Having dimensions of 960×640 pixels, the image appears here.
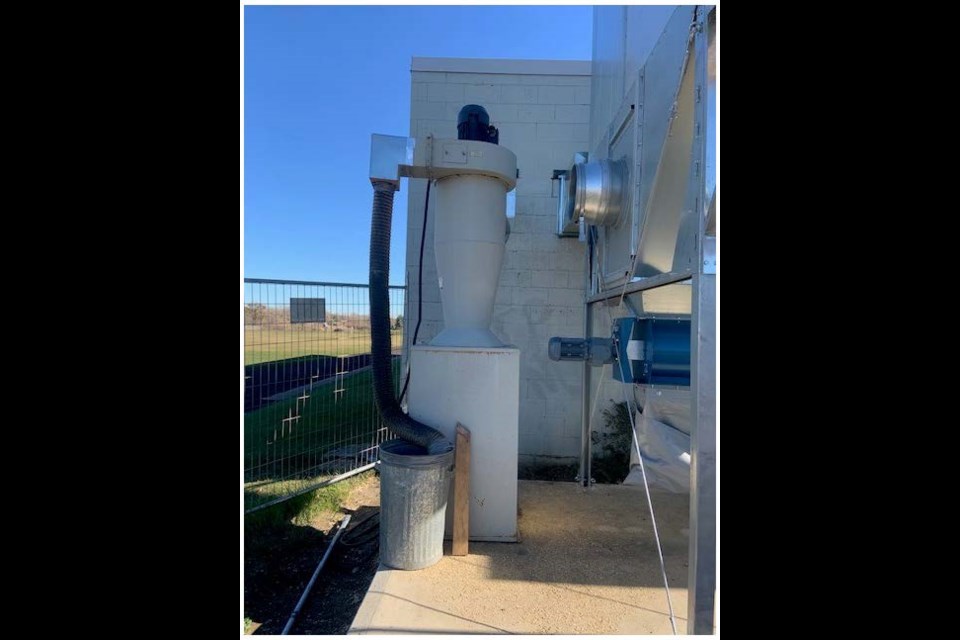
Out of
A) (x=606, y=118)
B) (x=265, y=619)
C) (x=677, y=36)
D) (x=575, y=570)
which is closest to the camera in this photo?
(x=677, y=36)

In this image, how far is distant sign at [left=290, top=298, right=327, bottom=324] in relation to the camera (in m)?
3.26

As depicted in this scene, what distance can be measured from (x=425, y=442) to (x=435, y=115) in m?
3.14

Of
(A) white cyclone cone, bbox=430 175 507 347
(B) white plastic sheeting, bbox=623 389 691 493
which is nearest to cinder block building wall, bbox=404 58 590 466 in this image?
(A) white cyclone cone, bbox=430 175 507 347

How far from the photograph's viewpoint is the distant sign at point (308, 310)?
3256 millimetres

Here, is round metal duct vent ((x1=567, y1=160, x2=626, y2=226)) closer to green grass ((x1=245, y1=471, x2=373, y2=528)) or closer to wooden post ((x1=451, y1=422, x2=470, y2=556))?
wooden post ((x1=451, y1=422, x2=470, y2=556))

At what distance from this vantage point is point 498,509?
2428 millimetres

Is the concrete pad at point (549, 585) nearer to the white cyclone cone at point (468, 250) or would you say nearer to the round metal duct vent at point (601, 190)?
the white cyclone cone at point (468, 250)

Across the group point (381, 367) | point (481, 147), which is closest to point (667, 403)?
point (381, 367)

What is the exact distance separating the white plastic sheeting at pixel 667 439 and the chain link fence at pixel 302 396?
6.69 ft

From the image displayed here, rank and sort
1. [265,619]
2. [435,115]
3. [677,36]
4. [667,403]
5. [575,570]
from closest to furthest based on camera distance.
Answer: [677,36], [667,403], [575,570], [265,619], [435,115]

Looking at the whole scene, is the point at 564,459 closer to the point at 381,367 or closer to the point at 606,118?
the point at 381,367

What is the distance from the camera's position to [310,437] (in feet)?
11.5

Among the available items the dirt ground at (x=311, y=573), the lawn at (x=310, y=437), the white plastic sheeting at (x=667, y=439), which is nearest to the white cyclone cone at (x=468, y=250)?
the white plastic sheeting at (x=667, y=439)

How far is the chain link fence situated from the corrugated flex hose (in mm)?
937
